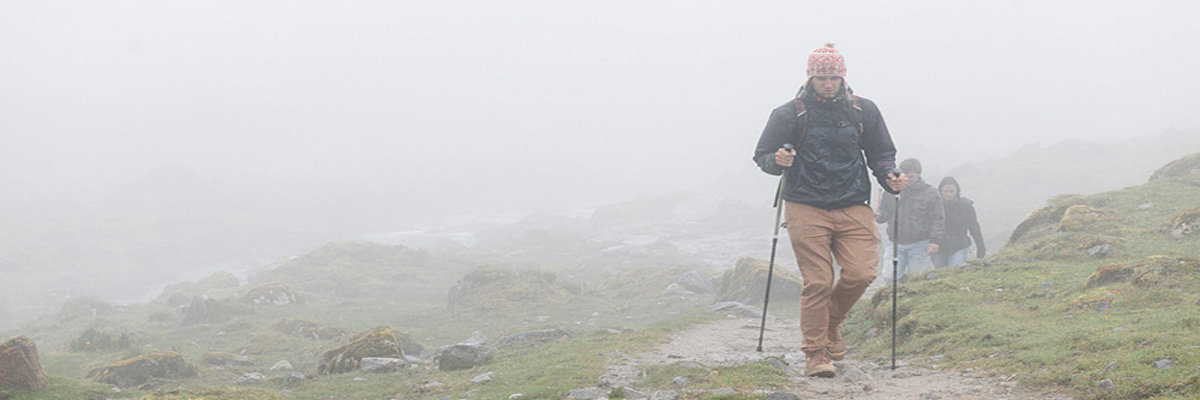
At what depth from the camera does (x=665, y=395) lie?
6609 millimetres

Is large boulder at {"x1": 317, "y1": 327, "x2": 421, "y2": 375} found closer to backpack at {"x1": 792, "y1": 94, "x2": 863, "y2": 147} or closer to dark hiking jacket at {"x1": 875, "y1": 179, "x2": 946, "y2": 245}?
backpack at {"x1": 792, "y1": 94, "x2": 863, "y2": 147}

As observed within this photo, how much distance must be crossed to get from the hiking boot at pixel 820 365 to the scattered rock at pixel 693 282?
24.2 metres

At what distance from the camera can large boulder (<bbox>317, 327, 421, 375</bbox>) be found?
12.2 m

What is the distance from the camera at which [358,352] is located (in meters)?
12.6

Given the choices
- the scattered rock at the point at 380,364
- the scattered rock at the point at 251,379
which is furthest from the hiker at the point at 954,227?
the scattered rock at the point at 251,379

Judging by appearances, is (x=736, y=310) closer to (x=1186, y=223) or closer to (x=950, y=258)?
(x=950, y=258)

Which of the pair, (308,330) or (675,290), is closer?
(308,330)

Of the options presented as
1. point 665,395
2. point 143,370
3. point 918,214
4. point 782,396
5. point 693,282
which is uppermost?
point 918,214

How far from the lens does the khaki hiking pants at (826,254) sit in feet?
22.9

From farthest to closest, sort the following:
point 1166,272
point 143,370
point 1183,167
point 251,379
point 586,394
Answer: point 1183,167 < point 251,379 < point 143,370 < point 1166,272 < point 586,394

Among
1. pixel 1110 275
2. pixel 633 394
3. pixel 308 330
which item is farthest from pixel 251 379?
pixel 1110 275

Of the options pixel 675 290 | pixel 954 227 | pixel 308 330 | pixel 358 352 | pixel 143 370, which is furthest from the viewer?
pixel 675 290

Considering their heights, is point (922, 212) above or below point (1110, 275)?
above

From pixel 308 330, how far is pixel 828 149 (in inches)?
824
